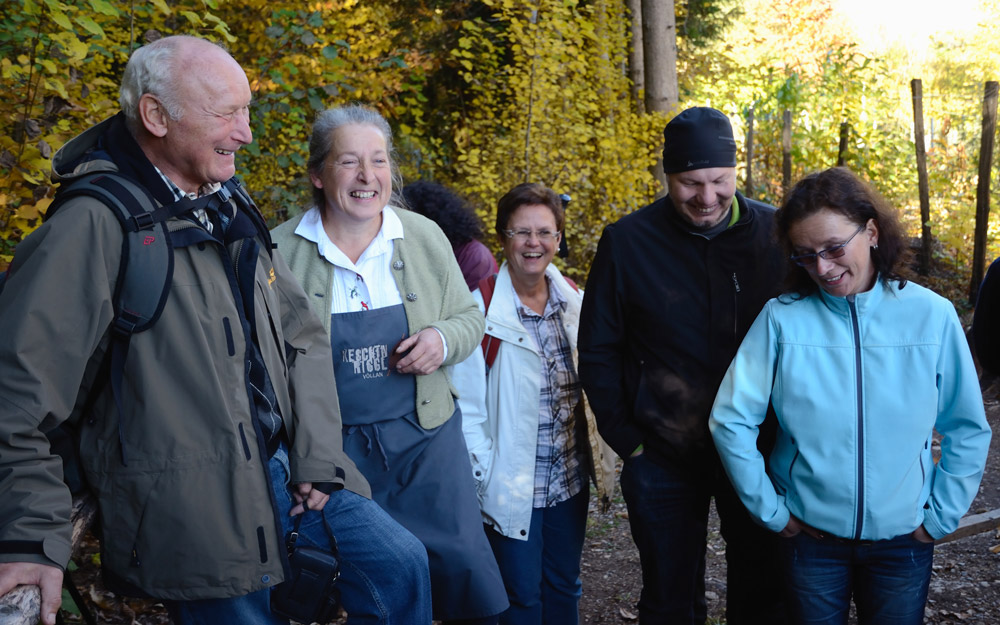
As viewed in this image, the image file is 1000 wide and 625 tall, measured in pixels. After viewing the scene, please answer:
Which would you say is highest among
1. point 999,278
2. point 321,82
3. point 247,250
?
point 321,82

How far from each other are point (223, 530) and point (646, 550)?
1711 mm

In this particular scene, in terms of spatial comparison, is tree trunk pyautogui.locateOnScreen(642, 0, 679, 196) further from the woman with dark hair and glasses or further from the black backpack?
the black backpack

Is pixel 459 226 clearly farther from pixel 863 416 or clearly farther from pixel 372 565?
pixel 863 416

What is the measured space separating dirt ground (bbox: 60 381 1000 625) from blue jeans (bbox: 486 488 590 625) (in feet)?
3.84

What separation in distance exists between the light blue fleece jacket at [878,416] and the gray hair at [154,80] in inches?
74.3

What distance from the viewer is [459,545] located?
9.98 ft

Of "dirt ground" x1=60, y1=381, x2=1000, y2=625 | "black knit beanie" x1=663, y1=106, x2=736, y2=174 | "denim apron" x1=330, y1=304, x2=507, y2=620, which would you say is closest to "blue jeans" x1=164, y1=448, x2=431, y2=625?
"denim apron" x1=330, y1=304, x2=507, y2=620

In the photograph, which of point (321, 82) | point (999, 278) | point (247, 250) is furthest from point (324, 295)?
point (321, 82)

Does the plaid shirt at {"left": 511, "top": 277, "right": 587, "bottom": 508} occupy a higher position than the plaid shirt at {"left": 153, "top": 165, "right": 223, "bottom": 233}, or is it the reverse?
the plaid shirt at {"left": 153, "top": 165, "right": 223, "bottom": 233}

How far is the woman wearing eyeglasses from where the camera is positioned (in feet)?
11.4

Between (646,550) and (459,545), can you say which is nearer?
(459,545)

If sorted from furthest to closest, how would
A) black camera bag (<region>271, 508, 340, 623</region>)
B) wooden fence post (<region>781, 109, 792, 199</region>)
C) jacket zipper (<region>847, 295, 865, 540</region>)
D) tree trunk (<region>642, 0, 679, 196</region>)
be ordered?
wooden fence post (<region>781, 109, 792, 199</region>), tree trunk (<region>642, 0, 679, 196</region>), jacket zipper (<region>847, 295, 865, 540</region>), black camera bag (<region>271, 508, 340, 623</region>)

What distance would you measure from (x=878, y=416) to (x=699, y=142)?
1.11 meters

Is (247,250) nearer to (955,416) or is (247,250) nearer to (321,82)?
(955,416)
